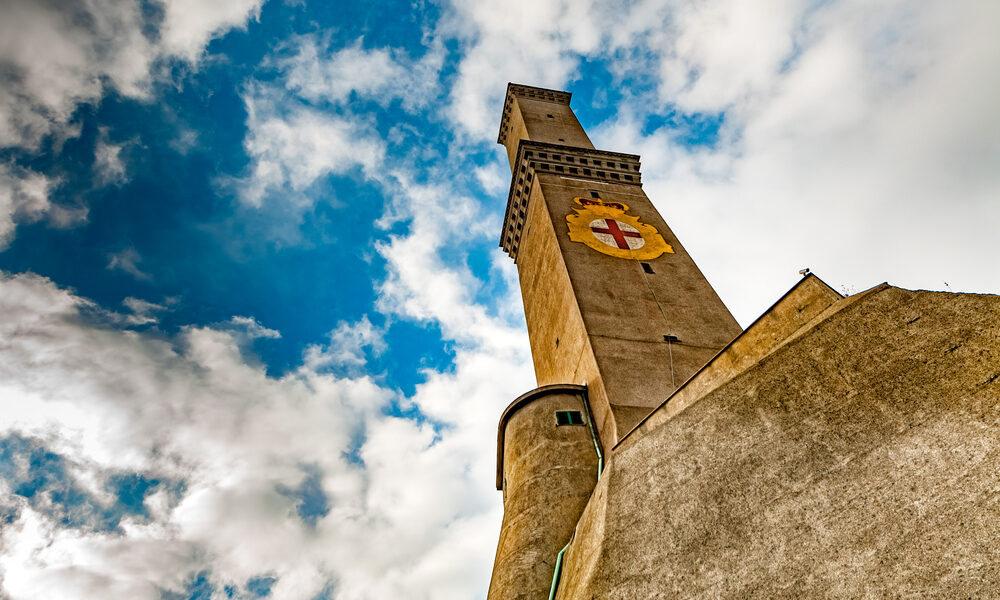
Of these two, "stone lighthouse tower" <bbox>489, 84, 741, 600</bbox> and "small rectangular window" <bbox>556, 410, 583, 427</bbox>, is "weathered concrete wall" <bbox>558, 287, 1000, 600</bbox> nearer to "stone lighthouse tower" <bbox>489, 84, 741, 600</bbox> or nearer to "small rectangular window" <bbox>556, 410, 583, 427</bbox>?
"stone lighthouse tower" <bbox>489, 84, 741, 600</bbox>

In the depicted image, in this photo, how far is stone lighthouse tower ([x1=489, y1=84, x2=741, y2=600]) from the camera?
31.9ft

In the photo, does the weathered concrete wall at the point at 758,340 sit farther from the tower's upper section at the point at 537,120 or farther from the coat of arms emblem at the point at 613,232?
the tower's upper section at the point at 537,120

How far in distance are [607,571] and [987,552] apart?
10.9 ft

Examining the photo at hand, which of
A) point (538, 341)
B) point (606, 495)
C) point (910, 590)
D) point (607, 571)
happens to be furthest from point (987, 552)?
point (538, 341)

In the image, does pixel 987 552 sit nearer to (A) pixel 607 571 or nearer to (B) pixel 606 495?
(A) pixel 607 571

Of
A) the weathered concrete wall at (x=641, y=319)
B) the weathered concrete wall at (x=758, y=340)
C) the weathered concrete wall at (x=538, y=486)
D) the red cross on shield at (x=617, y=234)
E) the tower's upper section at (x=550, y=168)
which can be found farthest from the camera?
the tower's upper section at (x=550, y=168)

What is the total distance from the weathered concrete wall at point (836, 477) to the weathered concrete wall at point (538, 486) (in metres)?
1.94

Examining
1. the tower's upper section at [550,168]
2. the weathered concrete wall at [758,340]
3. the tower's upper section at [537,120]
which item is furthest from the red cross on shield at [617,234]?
the weathered concrete wall at [758,340]

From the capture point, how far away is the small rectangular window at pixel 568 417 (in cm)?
1133

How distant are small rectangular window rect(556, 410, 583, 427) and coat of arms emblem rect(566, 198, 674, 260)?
585cm

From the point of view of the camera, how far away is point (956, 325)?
5016 millimetres

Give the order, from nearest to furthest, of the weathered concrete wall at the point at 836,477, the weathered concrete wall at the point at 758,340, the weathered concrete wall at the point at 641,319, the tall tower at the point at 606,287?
the weathered concrete wall at the point at 836,477 → the weathered concrete wall at the point at 758,340 → the weathered concrete wall at the point at 641,319 → the tall tower at the point at 606,287

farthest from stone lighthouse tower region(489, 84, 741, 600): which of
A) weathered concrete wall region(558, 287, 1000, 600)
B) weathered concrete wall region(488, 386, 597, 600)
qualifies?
weathered concrete wall region(558, 287, 1000, 600)

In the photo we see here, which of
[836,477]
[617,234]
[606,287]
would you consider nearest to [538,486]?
[836,477]
